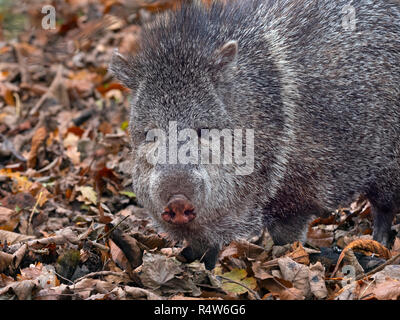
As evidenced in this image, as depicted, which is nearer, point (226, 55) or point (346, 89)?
point (226, 55)

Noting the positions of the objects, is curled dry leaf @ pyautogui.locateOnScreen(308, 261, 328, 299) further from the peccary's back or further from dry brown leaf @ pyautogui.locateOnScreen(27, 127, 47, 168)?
dry brown leaf @ pyautogui.locateOnScreen(27, 127, 47, 168)

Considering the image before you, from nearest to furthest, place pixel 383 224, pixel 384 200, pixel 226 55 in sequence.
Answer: pixel 226 55, pixel 384 200, pixel 383 224

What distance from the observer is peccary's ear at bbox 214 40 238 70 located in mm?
4688

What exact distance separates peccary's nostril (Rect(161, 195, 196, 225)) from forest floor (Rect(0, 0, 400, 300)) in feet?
1.38

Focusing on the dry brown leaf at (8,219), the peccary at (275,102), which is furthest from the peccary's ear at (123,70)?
the dry brown leaf at (8,219)

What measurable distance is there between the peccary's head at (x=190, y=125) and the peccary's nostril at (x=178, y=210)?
205mm

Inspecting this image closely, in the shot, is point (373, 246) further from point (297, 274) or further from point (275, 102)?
point (275, 102)

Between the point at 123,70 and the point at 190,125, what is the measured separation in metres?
0.89

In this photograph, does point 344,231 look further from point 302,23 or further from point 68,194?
point 68,194

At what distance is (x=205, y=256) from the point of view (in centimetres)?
501

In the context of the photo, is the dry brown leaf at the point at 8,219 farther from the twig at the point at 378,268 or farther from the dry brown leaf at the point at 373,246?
the twig at the point at 378,268

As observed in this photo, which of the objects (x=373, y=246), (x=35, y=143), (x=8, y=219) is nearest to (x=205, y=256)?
(x=373, y=246)

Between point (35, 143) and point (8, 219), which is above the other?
point (35, 143)
